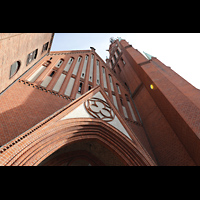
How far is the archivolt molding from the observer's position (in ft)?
12.3

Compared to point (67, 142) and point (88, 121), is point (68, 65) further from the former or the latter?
point (67, 142)

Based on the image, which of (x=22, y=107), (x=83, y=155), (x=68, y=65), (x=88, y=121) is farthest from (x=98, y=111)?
(x=68, y=65)

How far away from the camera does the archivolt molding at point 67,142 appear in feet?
12.3

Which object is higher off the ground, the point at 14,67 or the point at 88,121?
the point at 14,67

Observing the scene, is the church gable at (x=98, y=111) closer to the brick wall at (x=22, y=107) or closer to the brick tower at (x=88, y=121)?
the brick tower at (x=88, y=121)

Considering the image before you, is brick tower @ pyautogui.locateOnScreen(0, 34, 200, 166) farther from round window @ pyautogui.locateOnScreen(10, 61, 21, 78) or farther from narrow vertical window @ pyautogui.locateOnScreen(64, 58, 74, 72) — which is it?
round window @ pyautogui.locateOnScreen(10, 61, 21, 78)

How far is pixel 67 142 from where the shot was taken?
5160 millimetres

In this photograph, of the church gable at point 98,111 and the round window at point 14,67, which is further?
the church gable at point 98,111

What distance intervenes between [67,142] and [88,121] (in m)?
Answer: 1.20

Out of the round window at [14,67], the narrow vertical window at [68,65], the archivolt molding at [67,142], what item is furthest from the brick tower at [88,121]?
the round window at [14,67]
